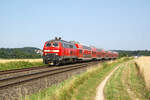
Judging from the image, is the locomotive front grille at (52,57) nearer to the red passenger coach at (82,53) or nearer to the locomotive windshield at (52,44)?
the locomotive windshield at (52,44)

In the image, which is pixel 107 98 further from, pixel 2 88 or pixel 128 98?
pixel 2 88

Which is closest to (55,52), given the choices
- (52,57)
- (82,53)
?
(52,57)

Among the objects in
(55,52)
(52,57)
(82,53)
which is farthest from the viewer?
(82,53)

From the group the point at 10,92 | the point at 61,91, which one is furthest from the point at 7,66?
the point at 61,91

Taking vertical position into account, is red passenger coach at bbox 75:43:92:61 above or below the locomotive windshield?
below

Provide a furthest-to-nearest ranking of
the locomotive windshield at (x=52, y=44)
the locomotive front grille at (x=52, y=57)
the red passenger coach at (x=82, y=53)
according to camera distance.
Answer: the red passenger coach at (x=82, y=53)
the locomotive windshield at (x=52, y=44)
the locomotive front grille at (x=52, y=57)

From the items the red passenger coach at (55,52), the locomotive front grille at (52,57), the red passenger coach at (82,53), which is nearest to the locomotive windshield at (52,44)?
the red passenger coach at (55,52)

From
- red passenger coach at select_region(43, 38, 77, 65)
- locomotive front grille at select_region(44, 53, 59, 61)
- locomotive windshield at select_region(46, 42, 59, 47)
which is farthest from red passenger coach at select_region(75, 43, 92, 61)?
locomotive front grille at select_region(44, 53, 59, 61)

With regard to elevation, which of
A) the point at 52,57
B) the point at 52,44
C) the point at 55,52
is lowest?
the point at 52,57

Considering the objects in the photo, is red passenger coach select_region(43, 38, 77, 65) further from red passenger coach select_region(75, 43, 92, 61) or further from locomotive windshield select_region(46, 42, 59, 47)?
red passenger coach select_region(75, 43, 92, 61)

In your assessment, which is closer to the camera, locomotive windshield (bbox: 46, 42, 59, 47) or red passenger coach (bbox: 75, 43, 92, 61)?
locomotive windshield (bbox: 46, 42, 59, 47)

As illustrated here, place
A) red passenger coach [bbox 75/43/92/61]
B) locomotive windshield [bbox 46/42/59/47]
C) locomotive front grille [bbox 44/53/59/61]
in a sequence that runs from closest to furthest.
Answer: locomotive front grille [bbox 44/53/59/61] < locomotive windshield [bbox 46/42/59/47] < red passenger coach [bbox 75/43/92/61]

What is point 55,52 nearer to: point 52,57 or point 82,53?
point 52,57

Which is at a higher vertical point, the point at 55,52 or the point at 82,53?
the point at 55,52
